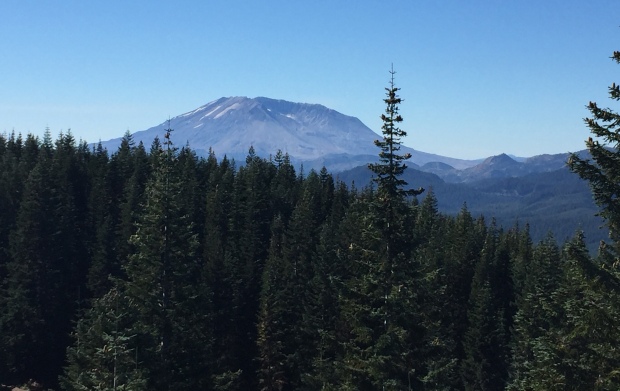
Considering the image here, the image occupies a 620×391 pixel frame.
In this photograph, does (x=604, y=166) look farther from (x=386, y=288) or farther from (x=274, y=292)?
(x=274, y=292)

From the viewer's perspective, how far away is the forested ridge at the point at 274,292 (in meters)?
19.9

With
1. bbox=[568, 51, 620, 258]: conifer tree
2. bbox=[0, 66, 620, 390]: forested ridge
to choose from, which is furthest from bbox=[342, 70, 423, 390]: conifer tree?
bbox=[568, 51, 620, 258]: conifer tree

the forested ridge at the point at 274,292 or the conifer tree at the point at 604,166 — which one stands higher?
the conifer tree at the point at 604,166

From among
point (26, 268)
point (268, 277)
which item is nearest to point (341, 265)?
point (268, 277)

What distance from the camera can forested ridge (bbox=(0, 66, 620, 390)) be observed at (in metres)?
19.9

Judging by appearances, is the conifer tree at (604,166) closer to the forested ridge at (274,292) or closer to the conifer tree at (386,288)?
the forested ridge at (274,292)

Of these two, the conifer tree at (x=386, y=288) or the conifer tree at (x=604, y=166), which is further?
the conifer tree at (x=386, y=288)

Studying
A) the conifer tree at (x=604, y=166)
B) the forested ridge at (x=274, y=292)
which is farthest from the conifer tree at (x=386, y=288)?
the conifer tree at (x=604, y=166)

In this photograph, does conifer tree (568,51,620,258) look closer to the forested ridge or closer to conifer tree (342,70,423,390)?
the forested ridge

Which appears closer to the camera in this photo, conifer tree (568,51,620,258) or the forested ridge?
conifer tree (568,51,620,258)

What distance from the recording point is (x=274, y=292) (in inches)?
1734

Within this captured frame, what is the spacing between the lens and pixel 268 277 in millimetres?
45281

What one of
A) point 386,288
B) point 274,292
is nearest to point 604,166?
point 386,288

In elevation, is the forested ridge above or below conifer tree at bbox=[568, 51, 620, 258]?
below
